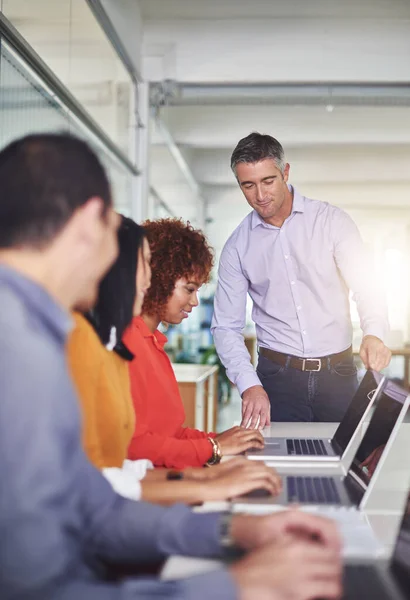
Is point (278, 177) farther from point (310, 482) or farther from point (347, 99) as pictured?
point (347, 99)

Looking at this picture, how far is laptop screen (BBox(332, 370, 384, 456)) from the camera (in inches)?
75.6

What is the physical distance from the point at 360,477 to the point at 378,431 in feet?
0.40

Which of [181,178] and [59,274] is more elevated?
[181,178]

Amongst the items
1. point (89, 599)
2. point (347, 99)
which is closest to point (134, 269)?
point (89, 599)

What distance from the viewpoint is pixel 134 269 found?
1.63 metres

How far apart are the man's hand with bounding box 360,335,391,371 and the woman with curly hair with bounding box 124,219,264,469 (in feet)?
1.55

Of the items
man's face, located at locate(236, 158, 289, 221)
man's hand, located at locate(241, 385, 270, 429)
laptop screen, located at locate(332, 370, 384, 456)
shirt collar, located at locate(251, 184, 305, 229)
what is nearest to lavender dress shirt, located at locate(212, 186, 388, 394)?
shirt collar, located at locate(251, 184, 305, 229)

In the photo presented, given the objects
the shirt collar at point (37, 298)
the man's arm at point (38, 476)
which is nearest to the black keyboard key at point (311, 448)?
the man's arm at point (38, 476)

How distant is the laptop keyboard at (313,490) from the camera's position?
4.89ft

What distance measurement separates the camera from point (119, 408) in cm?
148

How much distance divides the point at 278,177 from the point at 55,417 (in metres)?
2.16

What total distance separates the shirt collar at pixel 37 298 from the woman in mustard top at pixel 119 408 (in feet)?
Result: 1.86

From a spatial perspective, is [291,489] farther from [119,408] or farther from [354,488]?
[119,408]

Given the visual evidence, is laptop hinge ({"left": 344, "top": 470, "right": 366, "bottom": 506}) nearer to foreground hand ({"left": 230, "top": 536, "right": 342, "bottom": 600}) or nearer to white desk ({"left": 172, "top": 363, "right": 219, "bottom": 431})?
foreground hand ({"left": 230, "top": 536, "right": 342, "bottom": 600})
